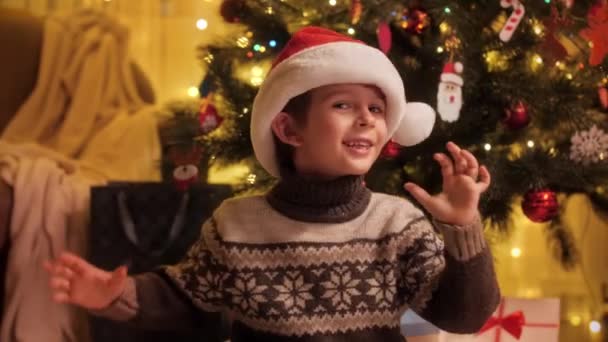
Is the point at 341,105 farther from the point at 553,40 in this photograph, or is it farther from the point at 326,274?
the point at 553,40

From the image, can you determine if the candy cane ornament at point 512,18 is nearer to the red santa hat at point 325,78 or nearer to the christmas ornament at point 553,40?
the christmas ornament at point 553,40

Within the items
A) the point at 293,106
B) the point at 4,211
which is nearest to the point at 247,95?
the point at 293,106

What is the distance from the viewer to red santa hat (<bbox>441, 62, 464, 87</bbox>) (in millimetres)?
1074

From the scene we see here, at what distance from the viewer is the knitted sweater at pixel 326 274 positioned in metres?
0.78

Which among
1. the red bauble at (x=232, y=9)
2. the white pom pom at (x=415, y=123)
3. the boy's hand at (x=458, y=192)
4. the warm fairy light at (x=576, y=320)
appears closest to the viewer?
the boy's hand at (x=458, y=192)

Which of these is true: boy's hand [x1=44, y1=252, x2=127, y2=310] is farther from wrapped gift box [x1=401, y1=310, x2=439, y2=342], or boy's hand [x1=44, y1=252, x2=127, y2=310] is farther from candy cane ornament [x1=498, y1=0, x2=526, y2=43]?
candy cane ornament [x1=498, y1=0, x2=526, y2=43]

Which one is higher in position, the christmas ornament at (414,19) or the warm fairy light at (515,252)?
the christmas ornament at (414,19)

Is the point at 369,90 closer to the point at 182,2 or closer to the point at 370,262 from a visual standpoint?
the point at 370,262

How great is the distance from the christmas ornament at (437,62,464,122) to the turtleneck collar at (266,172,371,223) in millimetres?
305

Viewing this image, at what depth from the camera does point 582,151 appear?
1.19 meters

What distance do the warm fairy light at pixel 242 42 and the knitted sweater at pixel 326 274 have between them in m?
0.46

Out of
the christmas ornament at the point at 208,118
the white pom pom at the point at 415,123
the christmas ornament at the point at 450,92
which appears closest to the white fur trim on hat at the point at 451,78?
the christmas ornament at the point at 450,92

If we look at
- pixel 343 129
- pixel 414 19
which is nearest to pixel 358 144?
pixel 343 129

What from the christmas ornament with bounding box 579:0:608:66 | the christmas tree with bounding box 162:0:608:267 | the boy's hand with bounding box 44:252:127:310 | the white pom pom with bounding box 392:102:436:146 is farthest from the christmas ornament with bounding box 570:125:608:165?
the boy's hand with bounding box 44:252:127:310
